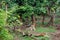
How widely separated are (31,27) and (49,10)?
9.01ft

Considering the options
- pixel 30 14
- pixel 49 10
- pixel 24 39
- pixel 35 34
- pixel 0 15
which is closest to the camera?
pixel 0 15

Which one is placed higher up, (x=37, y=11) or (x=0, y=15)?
(x=0, y=15)

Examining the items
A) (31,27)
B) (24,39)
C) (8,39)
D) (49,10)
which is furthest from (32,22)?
(8,39)

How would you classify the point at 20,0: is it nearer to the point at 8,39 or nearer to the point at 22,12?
the point at 22,12

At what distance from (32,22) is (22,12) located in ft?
5.28

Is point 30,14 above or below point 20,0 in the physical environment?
below

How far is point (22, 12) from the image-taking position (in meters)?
16.8

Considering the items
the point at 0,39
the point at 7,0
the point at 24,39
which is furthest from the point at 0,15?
the point at 7,0

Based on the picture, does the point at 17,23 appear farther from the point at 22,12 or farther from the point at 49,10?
the point at 49,10

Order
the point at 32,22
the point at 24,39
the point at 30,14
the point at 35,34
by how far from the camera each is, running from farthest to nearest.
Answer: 1. the point at 32,22
2. the point at 30,14
3. the point at 35,34
4. the point at 24,39

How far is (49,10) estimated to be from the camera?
19250mm

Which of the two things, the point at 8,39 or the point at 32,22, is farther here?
the point at 32,22

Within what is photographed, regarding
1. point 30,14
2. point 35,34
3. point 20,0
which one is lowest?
point 35,34

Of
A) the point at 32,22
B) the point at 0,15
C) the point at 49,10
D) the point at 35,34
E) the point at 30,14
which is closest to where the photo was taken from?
the point at 0,15
